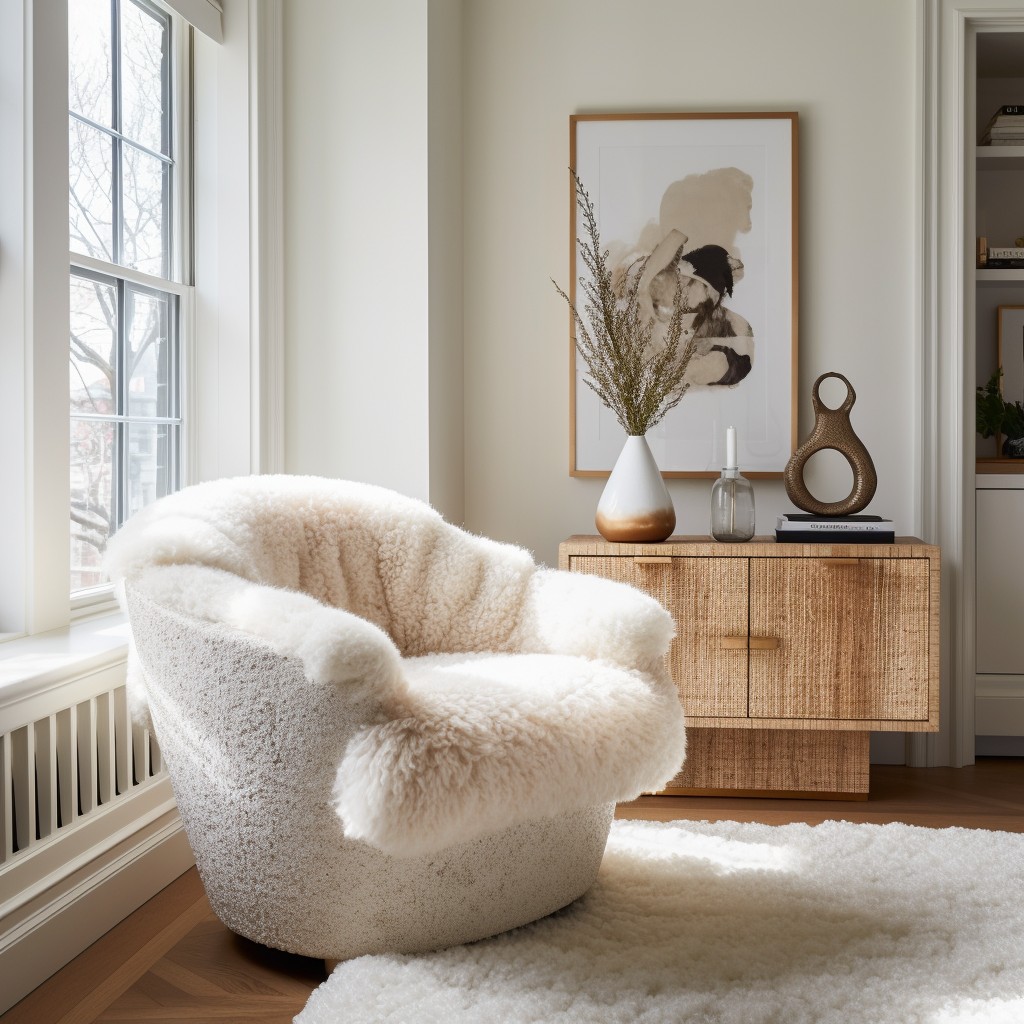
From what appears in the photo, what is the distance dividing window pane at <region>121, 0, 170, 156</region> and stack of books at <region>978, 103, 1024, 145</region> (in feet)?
7.81

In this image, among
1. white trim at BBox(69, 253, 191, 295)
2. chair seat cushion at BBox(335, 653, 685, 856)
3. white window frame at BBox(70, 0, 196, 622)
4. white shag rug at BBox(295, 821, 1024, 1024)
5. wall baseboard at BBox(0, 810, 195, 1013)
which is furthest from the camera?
white window frame at BBox(70, 0, 196, 622)

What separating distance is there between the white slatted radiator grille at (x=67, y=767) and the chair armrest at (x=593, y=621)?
0.81 metres

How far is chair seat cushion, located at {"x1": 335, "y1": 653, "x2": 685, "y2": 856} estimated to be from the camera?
143cm

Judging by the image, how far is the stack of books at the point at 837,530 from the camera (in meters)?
2.71

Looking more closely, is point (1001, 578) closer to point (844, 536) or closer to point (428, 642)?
point (844, 536)

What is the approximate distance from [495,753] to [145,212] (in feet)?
5.51

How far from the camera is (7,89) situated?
1899 mm

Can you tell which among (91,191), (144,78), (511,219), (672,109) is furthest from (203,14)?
(672,109)

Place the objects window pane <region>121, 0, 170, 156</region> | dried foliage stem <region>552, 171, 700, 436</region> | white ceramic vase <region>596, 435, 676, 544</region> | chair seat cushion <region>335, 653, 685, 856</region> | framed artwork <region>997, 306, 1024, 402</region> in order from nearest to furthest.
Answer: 1. chair seat cushion <region>335, 653, 685, 856</region>
2. window pane <region>121, 0, 170, 156</region>
3. white ceramic vase <region>596, 435, 676, 544</region>
4. dried foliage stem <region>552, 171, 700, 436</region>
5. framed artwork <region>997, 306, 1024, 402</region>

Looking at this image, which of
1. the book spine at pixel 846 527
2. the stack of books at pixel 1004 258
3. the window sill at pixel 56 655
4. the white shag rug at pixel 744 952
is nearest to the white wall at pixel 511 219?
the stack of books at pixel 1004 258

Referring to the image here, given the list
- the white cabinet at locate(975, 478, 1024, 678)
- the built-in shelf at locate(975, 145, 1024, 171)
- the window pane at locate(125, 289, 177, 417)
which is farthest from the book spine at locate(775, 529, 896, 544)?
the window pane at locate(125, 289, 177, 417)

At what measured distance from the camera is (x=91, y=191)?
7.35ft

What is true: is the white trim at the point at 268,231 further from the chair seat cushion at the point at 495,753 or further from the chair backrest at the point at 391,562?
the chair seat cushion at the point at 495,753

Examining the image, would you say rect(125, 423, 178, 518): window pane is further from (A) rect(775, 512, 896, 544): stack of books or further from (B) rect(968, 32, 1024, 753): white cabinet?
(B) rect(968, 32, 1024, 753): white cabinet
